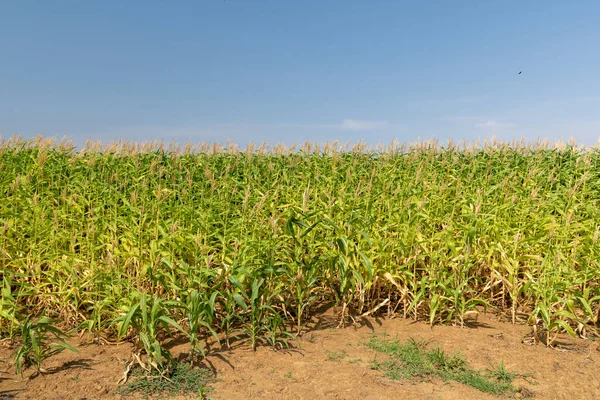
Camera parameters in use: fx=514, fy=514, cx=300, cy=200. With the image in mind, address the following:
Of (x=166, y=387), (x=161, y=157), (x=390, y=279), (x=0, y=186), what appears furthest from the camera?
(x=161, y=157)

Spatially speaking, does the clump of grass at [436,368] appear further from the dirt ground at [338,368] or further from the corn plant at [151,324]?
the corn plant at [151,324]

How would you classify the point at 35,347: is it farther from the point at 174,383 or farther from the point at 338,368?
the point at 338,368

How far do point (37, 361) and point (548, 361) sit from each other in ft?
11.4

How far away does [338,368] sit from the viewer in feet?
10.9

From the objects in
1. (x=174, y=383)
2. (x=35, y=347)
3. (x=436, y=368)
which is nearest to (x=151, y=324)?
(x=174, y=383)

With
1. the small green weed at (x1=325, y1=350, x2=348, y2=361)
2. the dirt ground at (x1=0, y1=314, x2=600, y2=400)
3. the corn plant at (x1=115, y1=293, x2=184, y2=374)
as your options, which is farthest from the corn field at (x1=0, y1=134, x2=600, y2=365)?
the small green weed at (x1=325, y1=350, x2=348, y2=361)

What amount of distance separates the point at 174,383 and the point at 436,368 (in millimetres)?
1684

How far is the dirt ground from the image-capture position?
3.10 m

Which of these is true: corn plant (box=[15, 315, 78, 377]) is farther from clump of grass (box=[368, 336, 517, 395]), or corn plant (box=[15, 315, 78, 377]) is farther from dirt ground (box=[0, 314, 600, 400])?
clump of grass (box=[368, 336, 517, 395])

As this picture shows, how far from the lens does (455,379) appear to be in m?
3.28

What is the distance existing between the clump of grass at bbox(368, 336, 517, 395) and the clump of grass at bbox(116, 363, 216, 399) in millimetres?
1104

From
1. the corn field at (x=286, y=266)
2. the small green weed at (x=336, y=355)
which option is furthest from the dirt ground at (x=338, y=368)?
the corn field at (x=286, y=266)

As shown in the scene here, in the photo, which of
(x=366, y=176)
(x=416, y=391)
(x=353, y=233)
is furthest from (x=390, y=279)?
(x=366, y=176)

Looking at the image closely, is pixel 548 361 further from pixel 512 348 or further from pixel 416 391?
pixel 416 391
